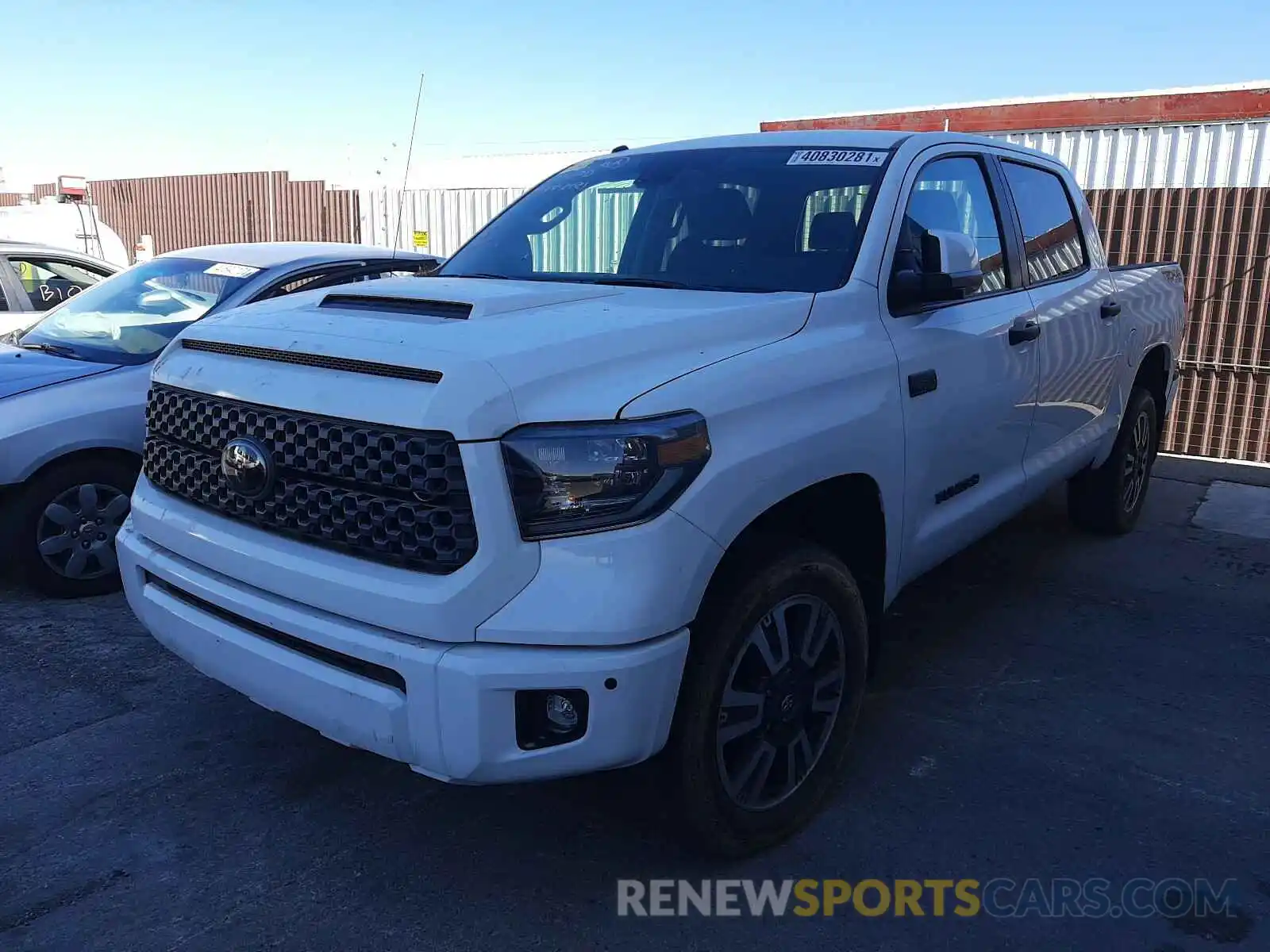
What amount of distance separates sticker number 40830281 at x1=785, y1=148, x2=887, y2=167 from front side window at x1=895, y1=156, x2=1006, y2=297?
6.5 inches

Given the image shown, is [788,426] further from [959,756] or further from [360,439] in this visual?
[959,756]

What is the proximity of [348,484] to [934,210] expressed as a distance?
2282mm

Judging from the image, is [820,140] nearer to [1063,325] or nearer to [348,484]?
[1063,325]

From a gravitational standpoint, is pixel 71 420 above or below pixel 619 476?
below

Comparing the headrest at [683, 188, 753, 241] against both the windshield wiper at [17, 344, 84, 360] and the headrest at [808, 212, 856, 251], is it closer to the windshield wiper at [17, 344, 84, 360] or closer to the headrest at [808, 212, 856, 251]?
the headrest at [808, 212, 856, 251]

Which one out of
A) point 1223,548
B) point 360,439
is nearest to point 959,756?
point 360,439

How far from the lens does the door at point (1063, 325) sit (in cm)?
420

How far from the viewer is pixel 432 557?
2293mm

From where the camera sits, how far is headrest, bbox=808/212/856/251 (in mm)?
3229

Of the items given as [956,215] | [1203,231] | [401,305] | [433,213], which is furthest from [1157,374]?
[433,213]

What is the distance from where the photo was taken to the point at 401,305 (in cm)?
284

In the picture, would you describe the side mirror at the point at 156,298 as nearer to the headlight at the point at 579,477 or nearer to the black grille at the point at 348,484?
the black grille at the point at 348,484

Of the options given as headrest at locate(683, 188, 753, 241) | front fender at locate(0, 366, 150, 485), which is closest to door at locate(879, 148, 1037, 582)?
headrest at locate(683, 188, 753, 241)

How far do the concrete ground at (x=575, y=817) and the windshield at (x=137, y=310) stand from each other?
54.4 inches
